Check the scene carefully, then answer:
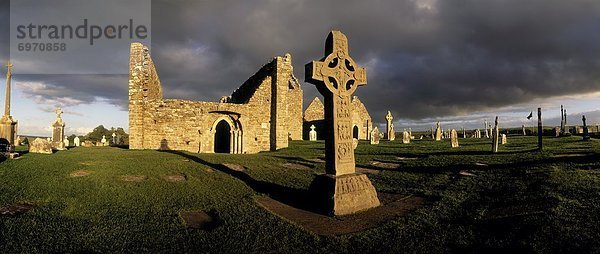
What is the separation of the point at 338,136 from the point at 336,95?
0.80 metres

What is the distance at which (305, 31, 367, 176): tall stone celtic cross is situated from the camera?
18.8ft

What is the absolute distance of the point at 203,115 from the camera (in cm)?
1780

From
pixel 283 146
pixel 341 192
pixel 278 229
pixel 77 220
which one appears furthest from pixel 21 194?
pixel 283 146

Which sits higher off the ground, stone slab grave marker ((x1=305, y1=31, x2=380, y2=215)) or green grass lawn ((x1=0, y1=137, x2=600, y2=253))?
stone slab grave marker ((x1=305, y1=31, x2=380, y2=215))

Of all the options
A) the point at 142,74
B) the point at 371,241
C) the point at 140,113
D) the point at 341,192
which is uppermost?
the point at 142,74

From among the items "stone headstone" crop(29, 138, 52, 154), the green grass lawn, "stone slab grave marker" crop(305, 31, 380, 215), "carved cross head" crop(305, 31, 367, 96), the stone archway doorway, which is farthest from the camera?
the stone archway doorway

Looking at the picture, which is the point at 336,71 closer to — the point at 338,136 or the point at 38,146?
the point at 338,136

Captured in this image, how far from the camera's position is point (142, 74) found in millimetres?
16484

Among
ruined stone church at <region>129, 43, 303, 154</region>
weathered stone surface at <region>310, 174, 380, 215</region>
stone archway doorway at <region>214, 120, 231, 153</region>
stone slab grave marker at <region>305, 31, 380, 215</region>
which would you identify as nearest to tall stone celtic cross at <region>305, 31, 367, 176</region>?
stone slab grave marker at <region>305, 31, 380, 215</region>

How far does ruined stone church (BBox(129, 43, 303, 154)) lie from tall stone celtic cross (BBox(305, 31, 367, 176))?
13033 millimetres

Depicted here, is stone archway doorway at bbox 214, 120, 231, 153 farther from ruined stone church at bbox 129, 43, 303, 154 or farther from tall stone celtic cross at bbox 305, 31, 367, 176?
tall stone celtic cross at bbox 305, 31, 367, 176

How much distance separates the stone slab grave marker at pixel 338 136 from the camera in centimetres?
536

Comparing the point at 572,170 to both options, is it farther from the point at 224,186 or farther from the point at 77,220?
the point at 77,220

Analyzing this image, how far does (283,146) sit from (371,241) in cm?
1547
